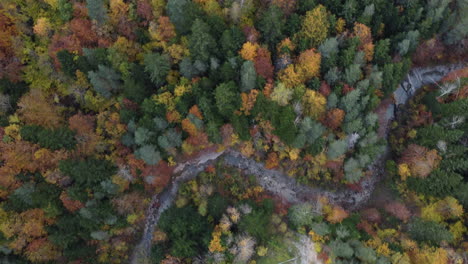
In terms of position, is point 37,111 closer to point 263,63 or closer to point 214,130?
point 214,130

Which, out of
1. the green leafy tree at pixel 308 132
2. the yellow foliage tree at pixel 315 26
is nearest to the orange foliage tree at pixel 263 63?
the yellow foliage tree at pixel 315 26

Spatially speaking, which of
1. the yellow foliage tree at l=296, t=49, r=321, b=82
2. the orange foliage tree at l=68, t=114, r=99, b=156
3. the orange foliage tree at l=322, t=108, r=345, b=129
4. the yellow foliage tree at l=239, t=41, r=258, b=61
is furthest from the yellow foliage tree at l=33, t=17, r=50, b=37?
the orange foliage tree at l=322, t=108, r=345, b=129

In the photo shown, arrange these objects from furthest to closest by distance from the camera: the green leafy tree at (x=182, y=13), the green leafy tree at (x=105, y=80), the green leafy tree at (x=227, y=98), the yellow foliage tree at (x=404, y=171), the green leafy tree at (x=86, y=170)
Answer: the yellow foliage tree at (x=404, y=171) → the green leafy tree at (x=105, y=80) → the green leafy tree at (x=182, y=13) → the green leafy tree at (x=227, y=98) → the green leafy tree at (x=86, y=170)

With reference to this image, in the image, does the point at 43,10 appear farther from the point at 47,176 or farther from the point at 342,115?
the point at 342,115

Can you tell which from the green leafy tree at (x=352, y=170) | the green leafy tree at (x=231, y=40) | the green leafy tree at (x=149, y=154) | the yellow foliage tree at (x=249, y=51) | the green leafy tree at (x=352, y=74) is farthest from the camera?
the green leafy tree at (x=352, y=170)

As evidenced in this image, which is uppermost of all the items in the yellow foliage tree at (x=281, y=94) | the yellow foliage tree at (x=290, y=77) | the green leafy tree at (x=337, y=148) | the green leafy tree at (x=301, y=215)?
the yellow foliage tree at (x=290, y=77)

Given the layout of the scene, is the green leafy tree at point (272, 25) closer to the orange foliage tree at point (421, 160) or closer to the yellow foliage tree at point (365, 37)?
the yellow foliage tree at point (365, 37)

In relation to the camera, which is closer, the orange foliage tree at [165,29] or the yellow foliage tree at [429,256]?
the yellow foliage tree at [429,256]

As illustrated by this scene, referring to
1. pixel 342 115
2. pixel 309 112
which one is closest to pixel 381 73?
pixel 342 115
